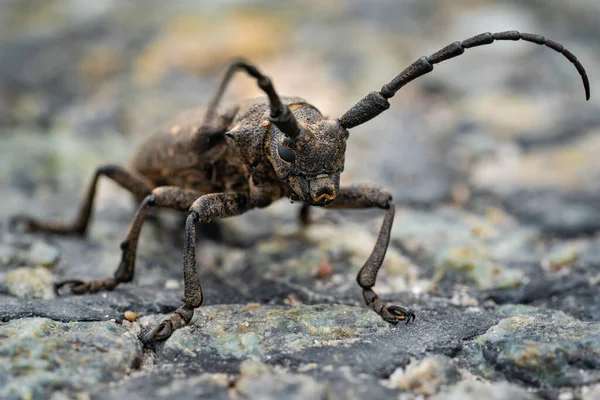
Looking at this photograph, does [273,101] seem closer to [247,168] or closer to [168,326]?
[247,168]

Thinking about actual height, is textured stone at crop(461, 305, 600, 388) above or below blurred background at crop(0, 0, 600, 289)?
below

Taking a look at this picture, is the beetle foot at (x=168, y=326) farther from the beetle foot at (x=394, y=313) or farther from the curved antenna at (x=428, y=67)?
the curved antenna at (x=428, y=67)

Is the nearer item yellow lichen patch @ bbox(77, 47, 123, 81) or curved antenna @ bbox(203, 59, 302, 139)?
curved antenna @ bbox(203, 59, 302, 139)

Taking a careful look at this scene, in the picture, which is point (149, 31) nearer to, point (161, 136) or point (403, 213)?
point (161, 136)

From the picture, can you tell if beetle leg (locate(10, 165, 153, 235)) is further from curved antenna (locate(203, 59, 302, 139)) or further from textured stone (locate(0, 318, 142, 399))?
textured stone (locate(0, 318, 142, 399))

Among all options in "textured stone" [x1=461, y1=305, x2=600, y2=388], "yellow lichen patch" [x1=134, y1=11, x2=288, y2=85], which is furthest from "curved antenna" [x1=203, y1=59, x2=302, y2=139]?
"yellow lichen patch" [x1=134, y1=11, x2=288, y2=85]

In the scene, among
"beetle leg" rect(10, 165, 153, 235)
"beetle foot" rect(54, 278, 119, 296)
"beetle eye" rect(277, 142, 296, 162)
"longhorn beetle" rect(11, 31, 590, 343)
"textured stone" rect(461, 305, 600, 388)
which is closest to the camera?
"textured stone" rect(461, 305, 600, 388)

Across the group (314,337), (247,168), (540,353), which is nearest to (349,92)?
(247,168)
